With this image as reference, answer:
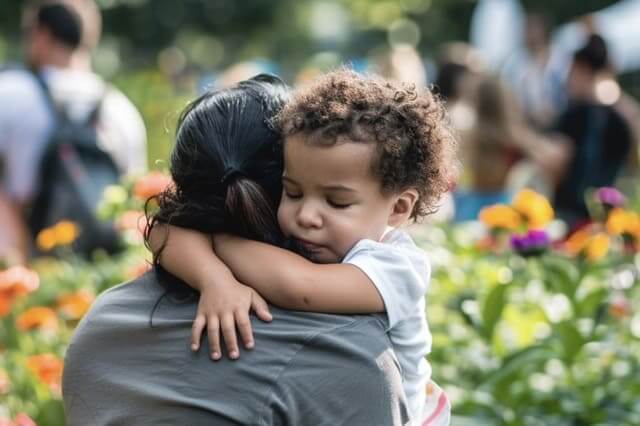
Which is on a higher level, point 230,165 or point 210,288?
point 230,165

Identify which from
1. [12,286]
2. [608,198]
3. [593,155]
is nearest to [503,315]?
[608,198]

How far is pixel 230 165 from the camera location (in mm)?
1940

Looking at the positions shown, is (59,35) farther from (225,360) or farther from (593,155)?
(225,360)

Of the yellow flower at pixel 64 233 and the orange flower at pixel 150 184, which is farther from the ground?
the orange flower at pixel 150 184

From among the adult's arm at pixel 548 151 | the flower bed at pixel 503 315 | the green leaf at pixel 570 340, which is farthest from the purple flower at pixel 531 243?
the adult's arm at pixel 548 151

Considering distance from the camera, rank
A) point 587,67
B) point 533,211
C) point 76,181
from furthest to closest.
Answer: point 587,67 → point 76,181 → point 533,211

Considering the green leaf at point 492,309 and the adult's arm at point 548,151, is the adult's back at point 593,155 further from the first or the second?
the green leaf at point 492,309

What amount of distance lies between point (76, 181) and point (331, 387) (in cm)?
332

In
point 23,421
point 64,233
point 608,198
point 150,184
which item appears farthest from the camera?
point 608,198

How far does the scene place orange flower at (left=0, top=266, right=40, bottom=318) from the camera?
4180mm

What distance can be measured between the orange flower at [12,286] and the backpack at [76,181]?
Answer: 700mm

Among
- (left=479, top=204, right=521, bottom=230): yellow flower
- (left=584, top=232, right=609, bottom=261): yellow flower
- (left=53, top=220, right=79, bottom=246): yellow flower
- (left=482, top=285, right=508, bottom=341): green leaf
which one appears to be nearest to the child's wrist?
(left=482, top=285, right=508, bottom=341): green leaf

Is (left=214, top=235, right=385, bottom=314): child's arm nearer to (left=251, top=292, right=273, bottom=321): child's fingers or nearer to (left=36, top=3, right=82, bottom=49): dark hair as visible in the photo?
(left=251, top=292, right=273, bottom=321): child's fingers

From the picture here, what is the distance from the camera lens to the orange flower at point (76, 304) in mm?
3982
